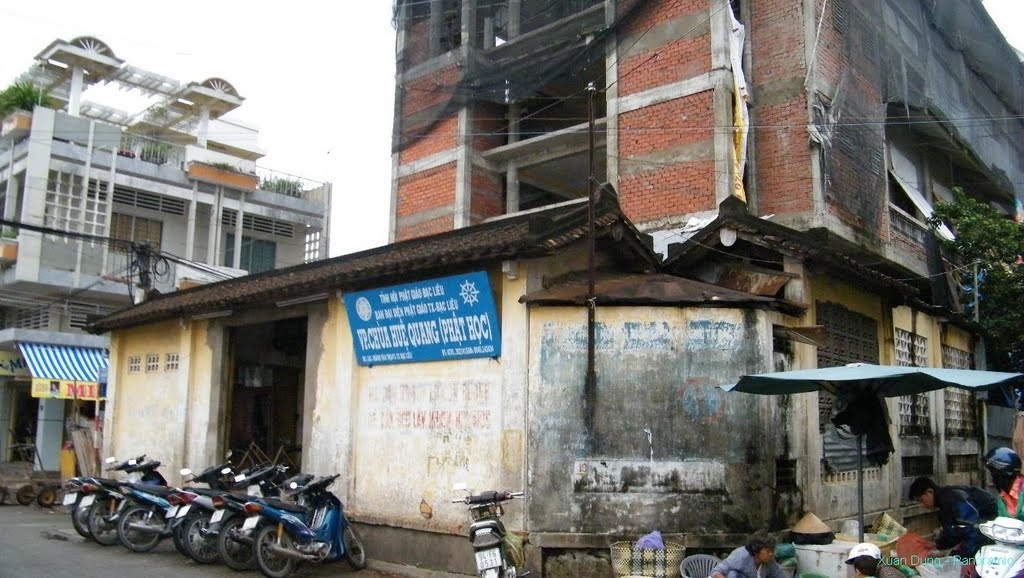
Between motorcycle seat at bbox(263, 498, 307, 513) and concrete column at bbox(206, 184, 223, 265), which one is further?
concrete column at bbox(206, 184, 223, 265)

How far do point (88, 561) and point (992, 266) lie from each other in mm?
15595

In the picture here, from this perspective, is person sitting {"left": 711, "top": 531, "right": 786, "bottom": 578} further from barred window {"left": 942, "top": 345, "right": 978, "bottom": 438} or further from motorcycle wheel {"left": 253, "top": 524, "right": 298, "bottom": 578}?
barred window {"left": 942, "top": 345, "right": 978, "bottom": 438}

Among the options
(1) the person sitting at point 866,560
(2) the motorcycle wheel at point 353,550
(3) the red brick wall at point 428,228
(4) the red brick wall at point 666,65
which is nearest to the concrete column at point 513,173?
(3) the red brick wall at point 428,228

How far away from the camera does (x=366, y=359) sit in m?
10.5

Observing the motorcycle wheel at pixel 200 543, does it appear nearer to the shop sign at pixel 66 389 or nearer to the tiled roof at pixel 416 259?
the tiled roof at pixel 416 259

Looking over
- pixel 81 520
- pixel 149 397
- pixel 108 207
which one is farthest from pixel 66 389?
pixel 81 520

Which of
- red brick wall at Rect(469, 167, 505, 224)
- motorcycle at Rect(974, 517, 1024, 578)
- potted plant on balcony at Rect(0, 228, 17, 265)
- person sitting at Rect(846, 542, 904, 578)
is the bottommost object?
person sitting at Rect(846, 542, 904, 578)

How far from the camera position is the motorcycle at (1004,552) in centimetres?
521

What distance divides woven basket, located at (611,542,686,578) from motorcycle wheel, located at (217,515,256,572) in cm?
425

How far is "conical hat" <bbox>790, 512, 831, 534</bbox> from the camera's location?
Answer: 329 inches

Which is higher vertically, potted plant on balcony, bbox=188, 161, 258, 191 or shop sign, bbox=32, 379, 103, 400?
potted plant on balcony, bbox=188, 161, 258, 191

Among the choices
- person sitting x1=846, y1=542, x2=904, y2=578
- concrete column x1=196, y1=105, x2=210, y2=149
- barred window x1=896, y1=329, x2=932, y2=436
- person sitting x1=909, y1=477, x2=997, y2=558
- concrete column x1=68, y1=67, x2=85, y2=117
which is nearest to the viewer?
person sitting x1=846, y1=542, x2=904, y2=578

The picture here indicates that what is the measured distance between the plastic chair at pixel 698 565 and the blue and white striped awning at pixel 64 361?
1755 cm

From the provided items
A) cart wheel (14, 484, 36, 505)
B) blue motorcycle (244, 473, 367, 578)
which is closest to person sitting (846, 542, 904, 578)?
blue motorcycle (244, 473, 367, 578)
